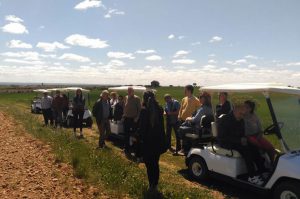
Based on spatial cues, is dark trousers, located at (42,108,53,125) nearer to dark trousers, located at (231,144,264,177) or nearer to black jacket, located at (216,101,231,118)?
black jacket, located at (216,101,231,118)

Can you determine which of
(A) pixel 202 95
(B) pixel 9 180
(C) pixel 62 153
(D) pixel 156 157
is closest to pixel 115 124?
(C) pixel 62 153

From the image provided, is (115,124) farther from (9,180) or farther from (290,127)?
(290,127)

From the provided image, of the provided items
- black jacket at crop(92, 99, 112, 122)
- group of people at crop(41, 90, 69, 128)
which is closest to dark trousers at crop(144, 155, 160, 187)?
black jacket at crop(92, 99, 112, 122)

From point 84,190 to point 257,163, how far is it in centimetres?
343

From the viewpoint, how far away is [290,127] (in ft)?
22.3

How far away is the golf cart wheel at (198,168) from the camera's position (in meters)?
8.34

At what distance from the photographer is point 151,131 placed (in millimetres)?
7129

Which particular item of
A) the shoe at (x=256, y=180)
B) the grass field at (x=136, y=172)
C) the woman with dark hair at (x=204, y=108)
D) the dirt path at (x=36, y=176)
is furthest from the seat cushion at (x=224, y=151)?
the dirt path at (x=36, y=176)

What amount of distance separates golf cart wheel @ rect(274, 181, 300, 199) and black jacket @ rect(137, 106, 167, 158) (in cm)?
213

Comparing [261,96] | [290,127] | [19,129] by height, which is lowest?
[19,129]

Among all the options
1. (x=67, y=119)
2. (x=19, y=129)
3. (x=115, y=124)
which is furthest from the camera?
(x=67, y=119)

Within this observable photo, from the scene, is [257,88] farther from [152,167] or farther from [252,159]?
[152,167]

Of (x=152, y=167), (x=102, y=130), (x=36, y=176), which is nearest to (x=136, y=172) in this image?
(x=152, y=167)

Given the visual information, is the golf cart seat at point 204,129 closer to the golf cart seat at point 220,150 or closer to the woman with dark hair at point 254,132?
the golf cart seat at point 220,150
